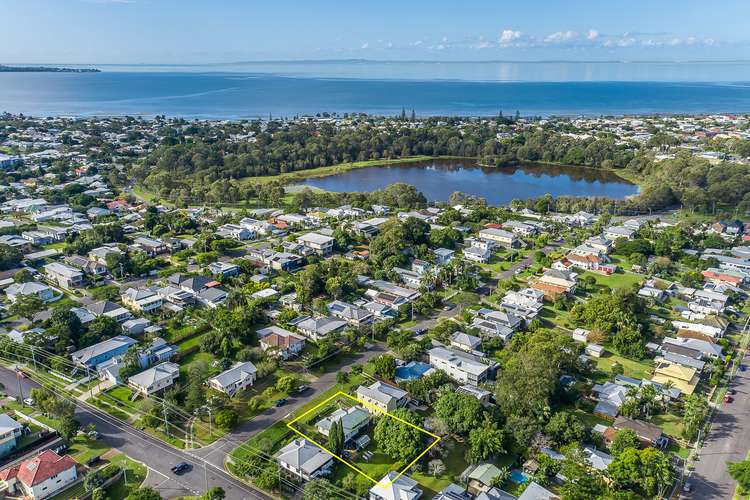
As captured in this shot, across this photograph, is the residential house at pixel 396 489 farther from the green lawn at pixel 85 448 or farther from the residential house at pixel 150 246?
the residential house at pixel 150 246

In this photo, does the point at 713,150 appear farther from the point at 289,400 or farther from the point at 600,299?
the point at 289,400

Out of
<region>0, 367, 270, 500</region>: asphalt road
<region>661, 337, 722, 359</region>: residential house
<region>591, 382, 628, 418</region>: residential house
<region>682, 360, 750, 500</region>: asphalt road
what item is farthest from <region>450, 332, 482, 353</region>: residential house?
<region>0, 367, 270, 500</region>: asphalt road

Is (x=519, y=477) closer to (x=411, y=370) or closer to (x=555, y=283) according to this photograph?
(x=411, y=370)

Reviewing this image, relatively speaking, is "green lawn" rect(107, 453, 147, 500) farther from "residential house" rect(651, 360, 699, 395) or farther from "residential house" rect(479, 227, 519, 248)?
"residential house" rect(479, 227, 519, 248)

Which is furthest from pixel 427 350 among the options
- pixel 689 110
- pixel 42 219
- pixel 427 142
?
pixel 689 110

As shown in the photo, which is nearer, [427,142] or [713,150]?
[713,150]

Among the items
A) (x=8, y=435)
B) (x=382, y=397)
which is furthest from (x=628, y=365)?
(x=8, y=435)
